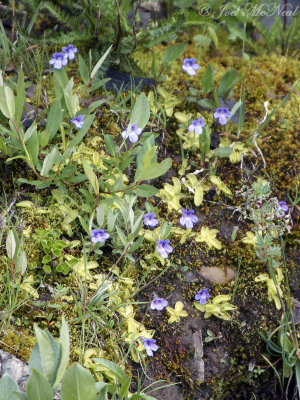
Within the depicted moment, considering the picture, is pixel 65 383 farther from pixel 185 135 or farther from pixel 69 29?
pixel 69 29

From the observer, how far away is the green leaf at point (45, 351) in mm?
1594

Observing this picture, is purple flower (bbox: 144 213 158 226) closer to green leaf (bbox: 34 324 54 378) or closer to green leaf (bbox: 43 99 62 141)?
green leaf (bbox: 43 99 62 141)

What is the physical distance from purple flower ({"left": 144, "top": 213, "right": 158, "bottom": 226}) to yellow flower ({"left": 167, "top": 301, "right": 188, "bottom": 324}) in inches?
16.9

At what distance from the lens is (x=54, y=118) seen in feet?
8.50

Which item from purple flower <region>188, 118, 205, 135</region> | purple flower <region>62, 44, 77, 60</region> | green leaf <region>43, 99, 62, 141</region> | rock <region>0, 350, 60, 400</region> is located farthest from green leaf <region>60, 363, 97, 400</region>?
purple flower <region>62, 44, 77, 60</region>

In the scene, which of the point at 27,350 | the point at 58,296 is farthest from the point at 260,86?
the point at 27,350

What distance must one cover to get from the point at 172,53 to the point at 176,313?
5.85 ft

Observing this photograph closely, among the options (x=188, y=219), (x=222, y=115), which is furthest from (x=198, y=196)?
(x=222, y=115)

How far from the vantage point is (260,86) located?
11.9 feet

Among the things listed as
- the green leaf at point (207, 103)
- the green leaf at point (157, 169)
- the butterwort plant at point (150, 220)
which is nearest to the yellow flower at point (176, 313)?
the butterwort plant at point (150, 220)

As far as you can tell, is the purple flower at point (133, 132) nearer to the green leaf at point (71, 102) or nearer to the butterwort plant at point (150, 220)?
the green leaf at point (71, 102)

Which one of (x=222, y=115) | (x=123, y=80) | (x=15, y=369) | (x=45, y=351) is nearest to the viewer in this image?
(x=45, y=351)

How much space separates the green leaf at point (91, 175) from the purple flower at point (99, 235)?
193 mm

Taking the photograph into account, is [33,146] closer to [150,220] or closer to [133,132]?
[133,132]
